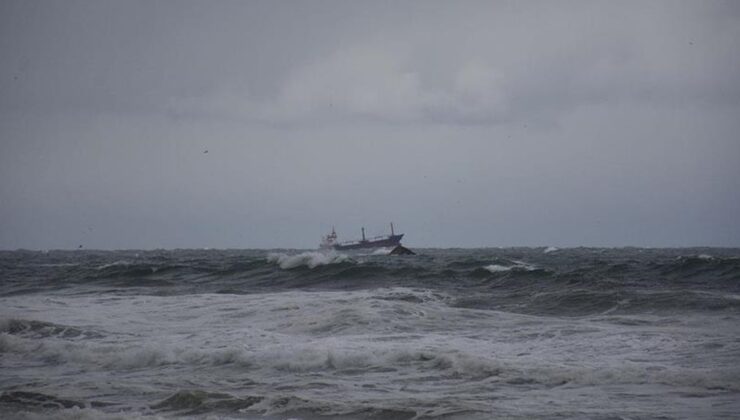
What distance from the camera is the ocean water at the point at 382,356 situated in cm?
736

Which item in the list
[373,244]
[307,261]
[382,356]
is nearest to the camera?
[382,356]

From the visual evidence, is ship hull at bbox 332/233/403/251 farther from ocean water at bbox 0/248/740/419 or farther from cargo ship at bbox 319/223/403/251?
ocean water at bbox 0/248/740/419

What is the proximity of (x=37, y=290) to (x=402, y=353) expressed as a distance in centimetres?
2043

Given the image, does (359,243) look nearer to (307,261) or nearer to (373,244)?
(373,244)

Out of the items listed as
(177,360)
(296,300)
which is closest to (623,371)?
(177,360)

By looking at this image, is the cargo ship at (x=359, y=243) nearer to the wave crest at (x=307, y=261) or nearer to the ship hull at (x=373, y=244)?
the ship hull at (x=373, y=244)

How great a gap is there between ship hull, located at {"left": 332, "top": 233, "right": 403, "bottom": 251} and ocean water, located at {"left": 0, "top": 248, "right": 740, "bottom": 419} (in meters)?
65.2

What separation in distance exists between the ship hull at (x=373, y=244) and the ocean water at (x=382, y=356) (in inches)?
2566

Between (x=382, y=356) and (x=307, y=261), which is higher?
(x=307, y=261)

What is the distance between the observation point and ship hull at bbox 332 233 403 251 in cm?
8631

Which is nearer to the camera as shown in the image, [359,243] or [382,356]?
Answer: [382,356]

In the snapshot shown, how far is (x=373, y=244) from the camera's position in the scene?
8938 centimetres

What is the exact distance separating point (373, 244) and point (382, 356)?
7944 cm

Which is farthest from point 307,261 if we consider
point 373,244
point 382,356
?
point 373,244
